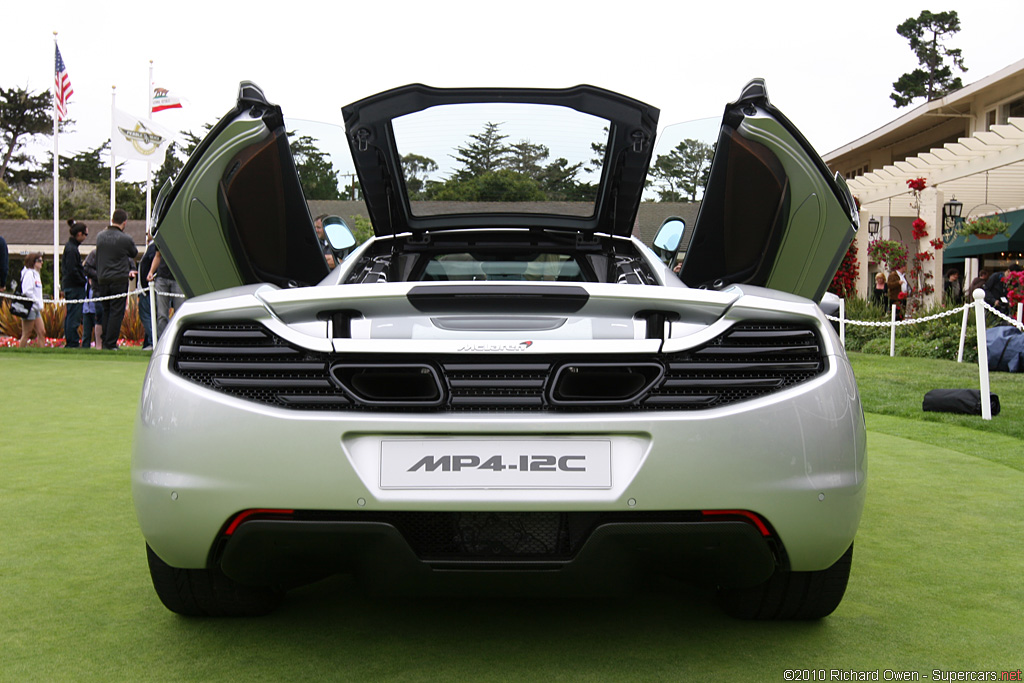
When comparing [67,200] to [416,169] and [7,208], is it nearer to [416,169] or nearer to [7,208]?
[7,208]

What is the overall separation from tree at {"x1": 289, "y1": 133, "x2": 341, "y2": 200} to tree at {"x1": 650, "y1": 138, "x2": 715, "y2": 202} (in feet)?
4.55

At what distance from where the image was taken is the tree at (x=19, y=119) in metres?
59.3

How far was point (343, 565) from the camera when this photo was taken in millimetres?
2229

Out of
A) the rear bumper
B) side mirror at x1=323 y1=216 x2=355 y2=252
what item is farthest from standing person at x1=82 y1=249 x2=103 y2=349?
the rear bumper

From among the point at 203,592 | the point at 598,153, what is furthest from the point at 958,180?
the point at 203,592

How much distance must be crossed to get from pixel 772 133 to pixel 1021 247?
67.2ft

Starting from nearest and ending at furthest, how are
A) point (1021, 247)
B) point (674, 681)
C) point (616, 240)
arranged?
1. point (674, 681)
2. point (616, 240)
3. point (1021, 247)

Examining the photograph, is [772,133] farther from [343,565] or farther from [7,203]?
[7,203]

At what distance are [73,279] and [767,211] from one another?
1316 centimetres

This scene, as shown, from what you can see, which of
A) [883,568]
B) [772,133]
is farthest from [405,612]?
[772,133]

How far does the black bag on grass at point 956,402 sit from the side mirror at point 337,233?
5854mm

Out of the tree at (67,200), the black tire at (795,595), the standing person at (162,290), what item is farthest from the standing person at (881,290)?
the tree at (67,200)

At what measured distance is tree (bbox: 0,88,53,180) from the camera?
2335 inches

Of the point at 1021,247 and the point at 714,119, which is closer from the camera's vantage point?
the point at 714,119
